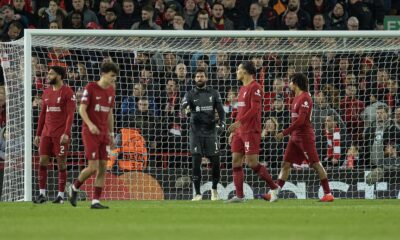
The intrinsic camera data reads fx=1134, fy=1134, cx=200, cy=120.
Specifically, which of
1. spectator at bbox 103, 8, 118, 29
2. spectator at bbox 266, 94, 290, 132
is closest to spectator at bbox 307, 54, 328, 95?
spectator at bbox 266, 94, 290, 132

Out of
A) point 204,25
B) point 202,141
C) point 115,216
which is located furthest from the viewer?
point 204,25

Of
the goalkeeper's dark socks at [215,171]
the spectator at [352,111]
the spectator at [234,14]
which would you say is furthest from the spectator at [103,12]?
the spectator at [352,111]

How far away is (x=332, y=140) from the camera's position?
1956cm

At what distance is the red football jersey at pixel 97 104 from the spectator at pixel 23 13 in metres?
7.99

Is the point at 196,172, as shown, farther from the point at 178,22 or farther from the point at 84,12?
the point at 84,12

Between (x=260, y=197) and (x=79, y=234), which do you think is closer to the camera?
(x=79, y=234)

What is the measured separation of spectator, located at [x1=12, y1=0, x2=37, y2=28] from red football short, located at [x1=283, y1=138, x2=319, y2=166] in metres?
7.53

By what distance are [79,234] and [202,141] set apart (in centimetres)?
769

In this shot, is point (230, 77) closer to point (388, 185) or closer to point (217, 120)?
point (217, 120)

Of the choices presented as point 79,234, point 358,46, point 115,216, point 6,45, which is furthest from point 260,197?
point 79,234

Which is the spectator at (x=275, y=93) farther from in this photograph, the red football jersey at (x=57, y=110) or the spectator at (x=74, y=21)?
the red football jersey at (x=57, y=110)

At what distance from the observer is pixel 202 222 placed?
40.7 ft

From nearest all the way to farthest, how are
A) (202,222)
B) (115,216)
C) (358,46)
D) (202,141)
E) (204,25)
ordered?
(202,222) → (115,216) → (202,141) → (358,46) → (204,25)

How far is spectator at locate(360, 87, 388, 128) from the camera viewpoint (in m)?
19.5
